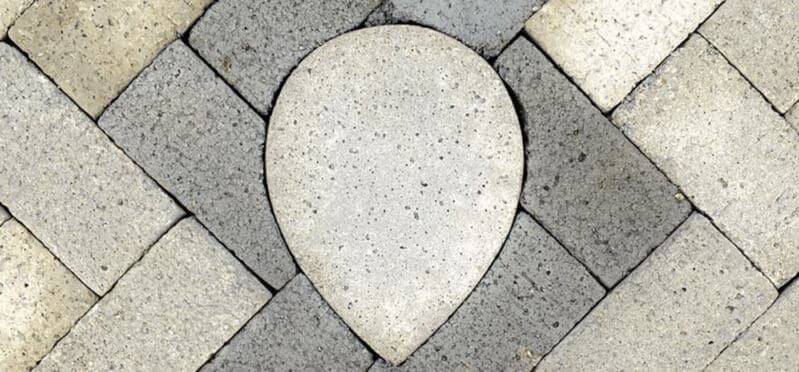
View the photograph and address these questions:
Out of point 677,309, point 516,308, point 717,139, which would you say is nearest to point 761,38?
point 717,139

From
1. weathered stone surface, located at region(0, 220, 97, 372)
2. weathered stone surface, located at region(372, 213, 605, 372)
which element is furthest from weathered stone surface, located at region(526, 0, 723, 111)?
weathered stone surface, located at region(0, 220, 97, 372)

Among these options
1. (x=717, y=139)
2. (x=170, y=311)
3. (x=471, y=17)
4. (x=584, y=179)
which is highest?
(x=717, y=139)

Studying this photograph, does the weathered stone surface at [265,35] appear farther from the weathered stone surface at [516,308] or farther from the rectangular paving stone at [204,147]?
the weathered stone surface at [516,308]

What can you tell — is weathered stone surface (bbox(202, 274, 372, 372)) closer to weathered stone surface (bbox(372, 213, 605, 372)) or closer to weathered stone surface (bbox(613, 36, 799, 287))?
weathered stone surface (bbox(372, 213, 605, 372))

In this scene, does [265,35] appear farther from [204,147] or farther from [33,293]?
[33,293]

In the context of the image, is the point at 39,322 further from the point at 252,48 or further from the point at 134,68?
the point at 252,48

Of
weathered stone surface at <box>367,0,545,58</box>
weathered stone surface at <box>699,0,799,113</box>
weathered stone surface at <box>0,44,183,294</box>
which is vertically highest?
weathered stone surface at <box>699,0,799,113</box>

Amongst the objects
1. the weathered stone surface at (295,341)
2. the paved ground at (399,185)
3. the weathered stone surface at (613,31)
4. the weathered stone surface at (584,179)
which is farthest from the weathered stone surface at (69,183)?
the weathered stone surface at (613,31)

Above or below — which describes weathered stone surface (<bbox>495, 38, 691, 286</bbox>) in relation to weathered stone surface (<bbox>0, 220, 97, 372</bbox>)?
above
